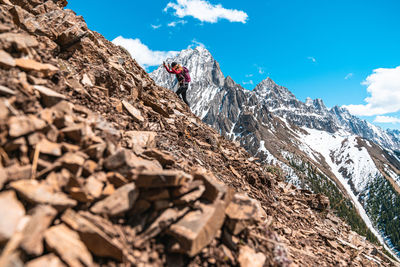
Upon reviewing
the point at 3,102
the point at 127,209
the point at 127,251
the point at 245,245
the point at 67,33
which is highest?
the point at 67,33

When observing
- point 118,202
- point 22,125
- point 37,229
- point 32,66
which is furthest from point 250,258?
point 32,66

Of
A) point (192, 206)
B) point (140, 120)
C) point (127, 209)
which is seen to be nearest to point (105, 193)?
point (127, 209)

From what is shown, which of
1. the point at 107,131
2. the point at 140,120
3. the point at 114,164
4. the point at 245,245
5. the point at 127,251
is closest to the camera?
the point at 127,251

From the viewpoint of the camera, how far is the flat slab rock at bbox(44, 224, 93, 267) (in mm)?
3012

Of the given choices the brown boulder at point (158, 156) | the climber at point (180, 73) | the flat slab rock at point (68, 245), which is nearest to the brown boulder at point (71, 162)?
the flat slab rock at point (68, 245)

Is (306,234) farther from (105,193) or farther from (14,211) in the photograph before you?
(14,211)

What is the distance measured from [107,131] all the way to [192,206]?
287cm

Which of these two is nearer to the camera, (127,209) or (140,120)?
(127,209)

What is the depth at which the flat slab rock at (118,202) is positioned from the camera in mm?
A: 3584

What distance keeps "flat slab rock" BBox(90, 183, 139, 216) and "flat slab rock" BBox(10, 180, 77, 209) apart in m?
0.44

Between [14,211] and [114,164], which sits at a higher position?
[114,164]

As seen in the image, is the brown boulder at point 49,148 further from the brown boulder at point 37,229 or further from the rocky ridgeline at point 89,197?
the brown boulder at point 37,229

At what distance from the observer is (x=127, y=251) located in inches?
135

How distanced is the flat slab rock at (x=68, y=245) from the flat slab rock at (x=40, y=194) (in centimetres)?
38
